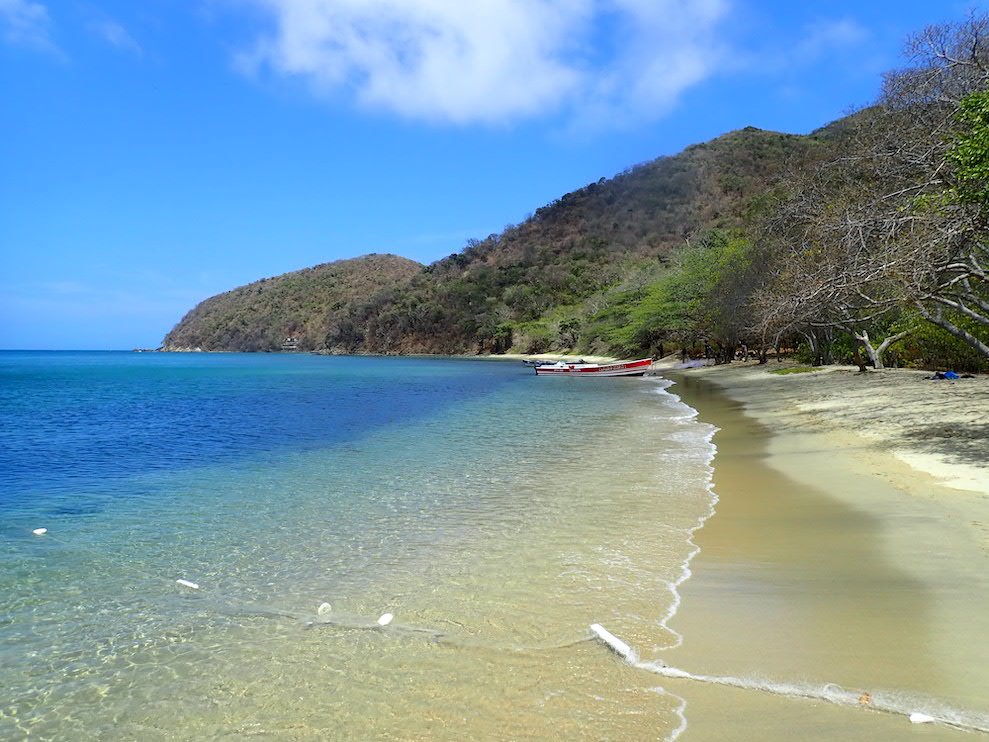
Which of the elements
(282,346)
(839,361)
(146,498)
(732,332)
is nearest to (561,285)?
(732,332)

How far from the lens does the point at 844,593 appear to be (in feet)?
18.8

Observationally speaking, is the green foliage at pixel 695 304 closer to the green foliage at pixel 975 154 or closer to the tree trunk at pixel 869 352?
the tree trunk at pixel 869 352

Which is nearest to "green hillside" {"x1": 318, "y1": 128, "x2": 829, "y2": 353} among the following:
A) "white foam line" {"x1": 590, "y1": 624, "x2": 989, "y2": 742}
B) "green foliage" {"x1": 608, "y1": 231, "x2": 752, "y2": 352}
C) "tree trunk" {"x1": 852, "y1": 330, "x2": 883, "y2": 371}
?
"green foliage" {"x1": 608, "y1": 231, "x2": 752, "y2": 352}

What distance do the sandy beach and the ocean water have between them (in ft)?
1.32

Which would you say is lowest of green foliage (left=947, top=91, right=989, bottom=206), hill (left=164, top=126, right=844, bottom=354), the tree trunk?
the tree trunk

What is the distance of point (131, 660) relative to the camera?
16.6 feet

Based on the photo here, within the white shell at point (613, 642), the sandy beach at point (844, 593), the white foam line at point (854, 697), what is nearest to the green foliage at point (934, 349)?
the sandy beach at point (844, 593)

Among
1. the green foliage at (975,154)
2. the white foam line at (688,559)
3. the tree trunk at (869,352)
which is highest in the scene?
the green foliage at (975,154)

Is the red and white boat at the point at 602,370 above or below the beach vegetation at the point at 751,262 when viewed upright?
below

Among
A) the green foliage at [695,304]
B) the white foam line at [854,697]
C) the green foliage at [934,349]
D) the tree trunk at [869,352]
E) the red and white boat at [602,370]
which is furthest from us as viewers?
the red and white boat at [602,370]

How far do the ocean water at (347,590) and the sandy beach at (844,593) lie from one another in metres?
0.40

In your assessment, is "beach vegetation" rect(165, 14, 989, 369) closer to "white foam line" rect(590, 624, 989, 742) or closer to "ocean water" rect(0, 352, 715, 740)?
"ocean water" rect(0, 352, 715, 740)

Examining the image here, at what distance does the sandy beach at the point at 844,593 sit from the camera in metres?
3.79

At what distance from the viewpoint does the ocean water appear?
164 inches
